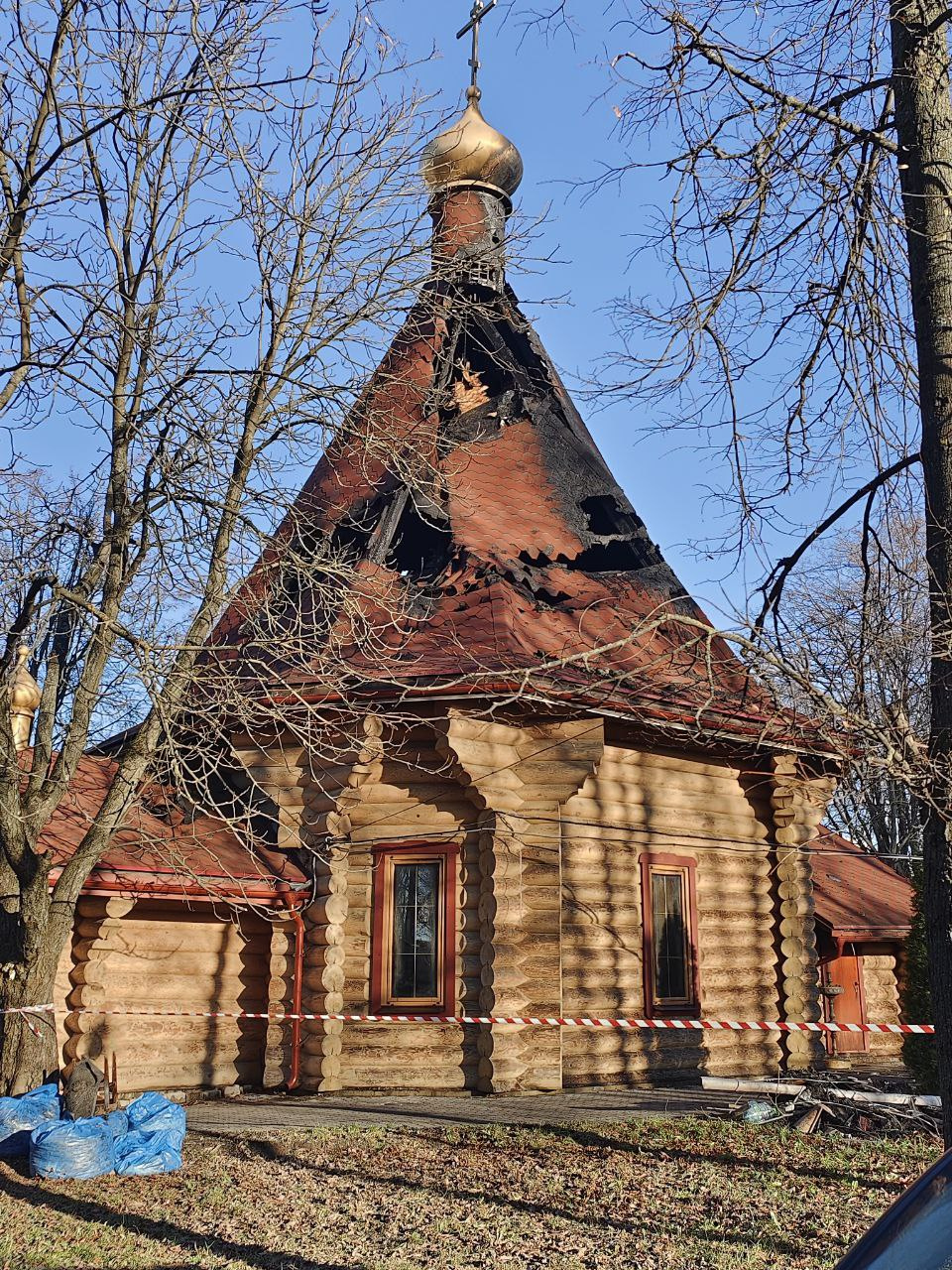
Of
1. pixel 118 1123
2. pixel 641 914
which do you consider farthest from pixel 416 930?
pixel 118 1123

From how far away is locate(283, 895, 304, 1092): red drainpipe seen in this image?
10680 mm

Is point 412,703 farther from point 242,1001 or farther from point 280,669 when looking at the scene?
point 242,1001

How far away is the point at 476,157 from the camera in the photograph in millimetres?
16953

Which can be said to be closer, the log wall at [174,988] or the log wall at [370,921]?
the log wall at [174,988]

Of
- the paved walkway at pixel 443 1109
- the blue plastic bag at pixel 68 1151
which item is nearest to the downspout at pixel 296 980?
the paved walkway at pixel 443 1109

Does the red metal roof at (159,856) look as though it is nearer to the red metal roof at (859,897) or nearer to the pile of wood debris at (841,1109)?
the pile of wood debris at (841,1109)

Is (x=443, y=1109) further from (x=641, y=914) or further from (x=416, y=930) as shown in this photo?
(x=641, y=914)

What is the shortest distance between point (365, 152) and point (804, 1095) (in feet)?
27.4

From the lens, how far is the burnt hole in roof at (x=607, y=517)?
45.0ft

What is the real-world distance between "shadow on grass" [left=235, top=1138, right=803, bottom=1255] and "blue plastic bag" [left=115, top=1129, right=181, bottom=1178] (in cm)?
63

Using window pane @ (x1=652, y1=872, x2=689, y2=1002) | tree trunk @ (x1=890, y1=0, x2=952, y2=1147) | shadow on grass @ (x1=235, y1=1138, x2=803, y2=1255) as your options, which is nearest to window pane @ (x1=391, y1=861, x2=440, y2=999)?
window pane @ (x1=652, y1=872, x2=689, y2=1002)

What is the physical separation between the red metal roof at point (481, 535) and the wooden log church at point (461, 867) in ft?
0.20

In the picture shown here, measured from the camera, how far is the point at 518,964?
1024 centimetres

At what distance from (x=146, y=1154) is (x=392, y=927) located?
4.04 m
